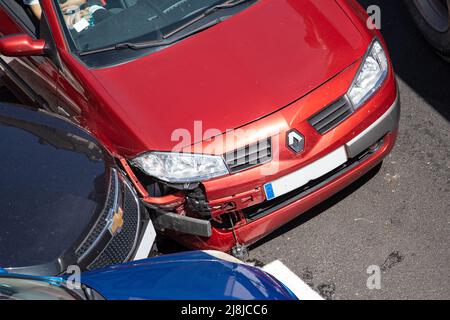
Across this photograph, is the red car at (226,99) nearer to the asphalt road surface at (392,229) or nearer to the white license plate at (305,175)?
the white license plate at (305,175)

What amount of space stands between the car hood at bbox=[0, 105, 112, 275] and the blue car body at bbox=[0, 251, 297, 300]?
224 mm

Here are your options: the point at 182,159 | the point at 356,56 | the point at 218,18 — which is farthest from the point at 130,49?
the point at 356,56

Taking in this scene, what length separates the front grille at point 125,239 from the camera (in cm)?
462

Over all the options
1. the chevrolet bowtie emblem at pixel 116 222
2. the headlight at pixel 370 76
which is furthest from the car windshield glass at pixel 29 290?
the headlight at pixel 370 76

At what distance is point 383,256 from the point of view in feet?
16.9

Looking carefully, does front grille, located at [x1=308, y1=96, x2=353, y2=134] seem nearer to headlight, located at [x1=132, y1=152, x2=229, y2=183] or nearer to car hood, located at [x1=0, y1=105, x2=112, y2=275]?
headlight, located at [x1=132, y1=152, x2=229, y2=183]

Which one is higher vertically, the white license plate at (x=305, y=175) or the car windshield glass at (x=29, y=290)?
the car windshield glass at (x=29, y=290)

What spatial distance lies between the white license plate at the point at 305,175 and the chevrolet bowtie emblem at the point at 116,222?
0.83 m

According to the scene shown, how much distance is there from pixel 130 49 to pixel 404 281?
2205 mm

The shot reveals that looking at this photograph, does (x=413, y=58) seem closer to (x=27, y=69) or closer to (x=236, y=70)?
(x=236, y=70)

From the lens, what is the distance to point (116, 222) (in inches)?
185

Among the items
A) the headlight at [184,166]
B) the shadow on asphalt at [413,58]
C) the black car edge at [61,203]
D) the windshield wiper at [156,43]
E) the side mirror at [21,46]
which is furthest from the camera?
the shadow on asphalt at [413,58]

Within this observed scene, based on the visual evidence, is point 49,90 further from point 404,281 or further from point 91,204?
point 404,281
